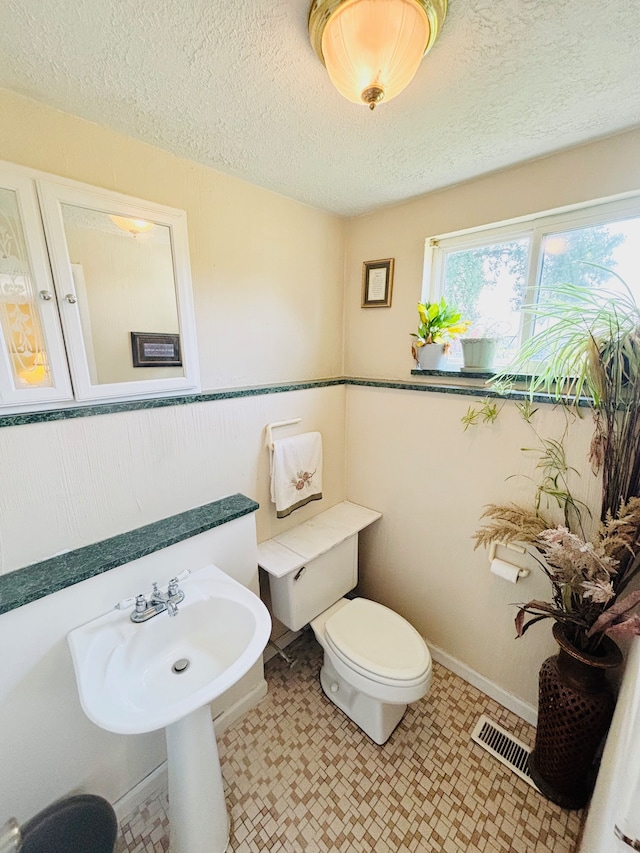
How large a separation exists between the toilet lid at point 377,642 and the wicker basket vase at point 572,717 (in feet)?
1.36

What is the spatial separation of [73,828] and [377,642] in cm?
108

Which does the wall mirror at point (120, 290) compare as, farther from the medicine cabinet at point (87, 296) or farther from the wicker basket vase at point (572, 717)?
the wicker basket vase at point (572, 717)

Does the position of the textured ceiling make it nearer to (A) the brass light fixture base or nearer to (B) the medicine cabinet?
(A) the brass light fixture base

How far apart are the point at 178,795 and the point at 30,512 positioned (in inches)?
37.0

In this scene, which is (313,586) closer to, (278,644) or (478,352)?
(278,644)

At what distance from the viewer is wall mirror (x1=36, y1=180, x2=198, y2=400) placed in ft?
3.25

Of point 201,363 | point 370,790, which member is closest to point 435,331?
point 201,363

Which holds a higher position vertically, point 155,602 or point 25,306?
point 25,306

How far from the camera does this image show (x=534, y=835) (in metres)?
1.12

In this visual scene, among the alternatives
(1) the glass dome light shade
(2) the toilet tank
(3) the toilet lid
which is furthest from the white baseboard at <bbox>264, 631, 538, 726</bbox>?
(1) the glass dome light shade

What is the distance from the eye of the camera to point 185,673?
42.1 inches

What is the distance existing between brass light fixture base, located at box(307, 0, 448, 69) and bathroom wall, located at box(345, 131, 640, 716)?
809 millimetres

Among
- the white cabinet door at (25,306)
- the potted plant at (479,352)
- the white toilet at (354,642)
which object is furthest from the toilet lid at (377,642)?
the white cabinet door at (25,306)

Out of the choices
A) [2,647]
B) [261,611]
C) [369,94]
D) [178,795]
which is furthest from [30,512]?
[369,94]
